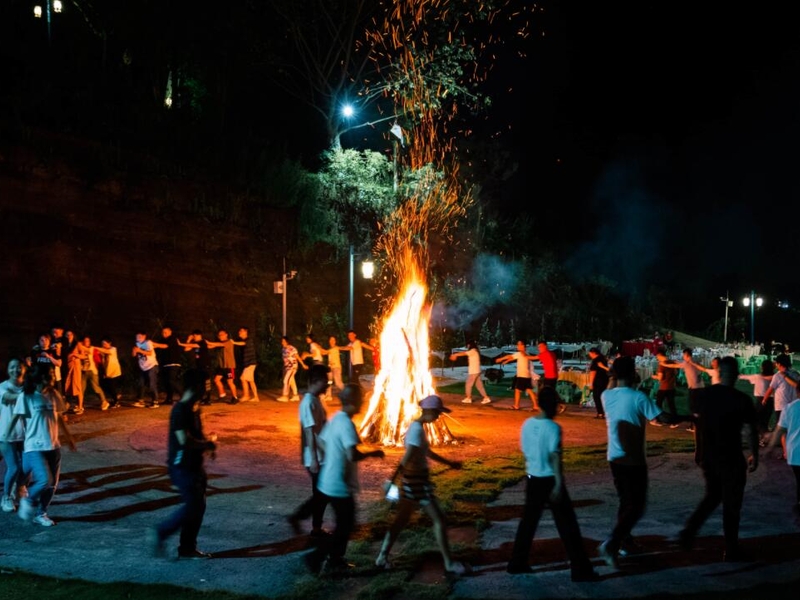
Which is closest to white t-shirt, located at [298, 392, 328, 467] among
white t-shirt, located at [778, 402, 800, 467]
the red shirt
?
white t-shirt, located at [778, 402, 800, 467]

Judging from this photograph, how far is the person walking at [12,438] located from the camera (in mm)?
8133

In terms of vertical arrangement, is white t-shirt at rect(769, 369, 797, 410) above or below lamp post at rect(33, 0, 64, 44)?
below

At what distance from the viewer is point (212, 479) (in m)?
10.3

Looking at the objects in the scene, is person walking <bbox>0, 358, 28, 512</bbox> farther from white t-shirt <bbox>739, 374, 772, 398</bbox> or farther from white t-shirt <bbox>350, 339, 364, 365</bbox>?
white t-shirt <bbox>350, 339, 364, 365</bbox>

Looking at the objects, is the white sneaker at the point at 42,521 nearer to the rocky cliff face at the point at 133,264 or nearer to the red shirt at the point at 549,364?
the red shirt at the point at 549,364

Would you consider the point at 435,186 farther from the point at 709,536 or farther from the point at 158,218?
the point at 709,536

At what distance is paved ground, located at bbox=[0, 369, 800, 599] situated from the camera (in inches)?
249

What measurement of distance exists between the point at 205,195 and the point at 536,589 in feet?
69.3

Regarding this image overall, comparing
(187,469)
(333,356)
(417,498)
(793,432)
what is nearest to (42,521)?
(187,469)

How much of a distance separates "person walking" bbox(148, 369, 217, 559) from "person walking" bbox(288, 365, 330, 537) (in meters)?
0.98

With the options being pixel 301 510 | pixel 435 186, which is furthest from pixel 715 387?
pixel 435 186

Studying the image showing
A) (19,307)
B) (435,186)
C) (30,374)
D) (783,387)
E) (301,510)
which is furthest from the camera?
(435,186)

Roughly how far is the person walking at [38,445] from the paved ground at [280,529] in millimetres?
203

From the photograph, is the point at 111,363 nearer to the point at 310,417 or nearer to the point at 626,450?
the point at 310,417
